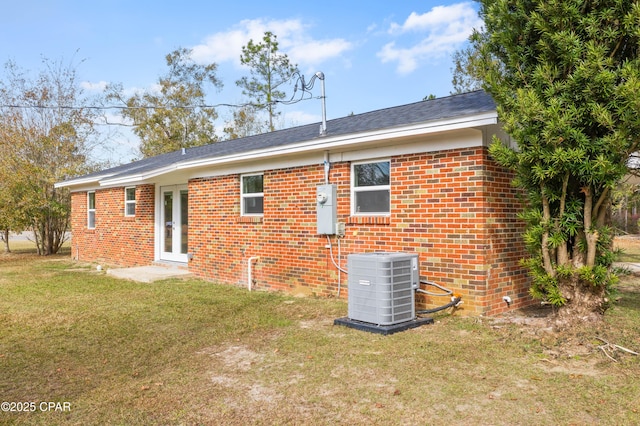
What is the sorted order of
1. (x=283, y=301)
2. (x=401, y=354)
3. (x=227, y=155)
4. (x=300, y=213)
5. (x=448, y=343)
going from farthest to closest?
1. (x=227, y=155)
2. (x=300, y=213)
3. (x=283, y=301)
4. (x=448, y=343)
5. (x=401, y=354)

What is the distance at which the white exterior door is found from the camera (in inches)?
491

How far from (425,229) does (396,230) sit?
49 cm

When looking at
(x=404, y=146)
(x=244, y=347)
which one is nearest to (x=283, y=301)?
(x=244, y=347)

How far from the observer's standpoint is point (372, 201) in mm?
7500

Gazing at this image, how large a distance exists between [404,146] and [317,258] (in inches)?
97.9

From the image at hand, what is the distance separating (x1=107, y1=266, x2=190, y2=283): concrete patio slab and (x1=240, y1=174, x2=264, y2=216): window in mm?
2454

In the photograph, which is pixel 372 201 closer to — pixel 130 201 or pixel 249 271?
pixel 249 271

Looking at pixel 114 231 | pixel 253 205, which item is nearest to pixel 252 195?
pixel 253 205

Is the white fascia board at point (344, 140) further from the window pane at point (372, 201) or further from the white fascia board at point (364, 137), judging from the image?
the window pane at point (372, 201)

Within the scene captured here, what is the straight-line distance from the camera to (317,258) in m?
8.21

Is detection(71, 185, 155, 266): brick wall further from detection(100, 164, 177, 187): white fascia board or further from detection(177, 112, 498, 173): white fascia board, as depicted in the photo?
detection(177, 112, 498, 173): white fascia board

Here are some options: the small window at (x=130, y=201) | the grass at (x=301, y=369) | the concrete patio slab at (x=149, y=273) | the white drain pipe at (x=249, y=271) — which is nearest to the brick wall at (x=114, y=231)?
the small window at (x=130, y=201)

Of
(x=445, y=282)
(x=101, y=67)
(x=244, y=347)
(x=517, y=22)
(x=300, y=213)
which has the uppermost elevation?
(x=101, y=67)

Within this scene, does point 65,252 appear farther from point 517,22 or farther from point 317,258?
point 517,22
